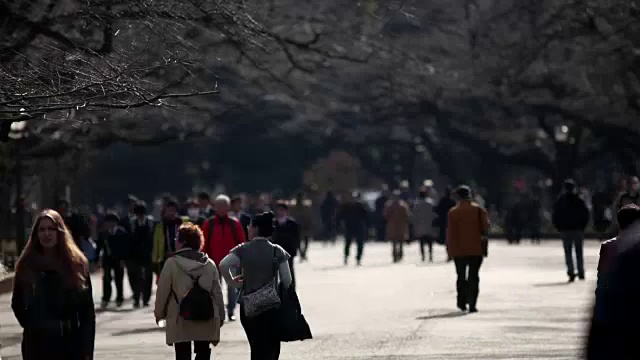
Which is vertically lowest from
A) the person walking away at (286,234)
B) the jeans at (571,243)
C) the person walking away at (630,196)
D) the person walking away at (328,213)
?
the jeans at (571,243)

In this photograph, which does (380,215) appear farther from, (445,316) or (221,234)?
(221,234)

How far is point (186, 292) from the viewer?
14.1m

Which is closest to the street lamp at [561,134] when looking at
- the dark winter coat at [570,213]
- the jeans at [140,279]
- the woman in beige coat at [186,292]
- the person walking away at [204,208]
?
the dark winter coat at [570,213]

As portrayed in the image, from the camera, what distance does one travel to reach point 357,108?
A: 73688 millimetres

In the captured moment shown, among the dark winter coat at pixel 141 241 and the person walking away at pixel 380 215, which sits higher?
the person walking away at pixel 380 215

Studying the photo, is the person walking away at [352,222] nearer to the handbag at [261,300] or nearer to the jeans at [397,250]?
the jeans at [397,250]

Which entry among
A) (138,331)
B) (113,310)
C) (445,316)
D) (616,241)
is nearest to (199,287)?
(616,241)

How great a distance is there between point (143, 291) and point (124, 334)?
568cm

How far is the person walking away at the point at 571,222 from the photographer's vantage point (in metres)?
31.3

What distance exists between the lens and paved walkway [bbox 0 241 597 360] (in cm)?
1898

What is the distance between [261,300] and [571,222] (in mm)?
17612

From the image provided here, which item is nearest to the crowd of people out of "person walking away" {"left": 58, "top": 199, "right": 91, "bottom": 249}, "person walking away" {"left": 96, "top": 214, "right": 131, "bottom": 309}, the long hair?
the long hair

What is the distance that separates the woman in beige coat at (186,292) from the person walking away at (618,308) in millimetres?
3491

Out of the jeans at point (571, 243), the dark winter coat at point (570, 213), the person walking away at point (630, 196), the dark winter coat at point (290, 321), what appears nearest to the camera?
the dark winter coat at point (290, 321)
